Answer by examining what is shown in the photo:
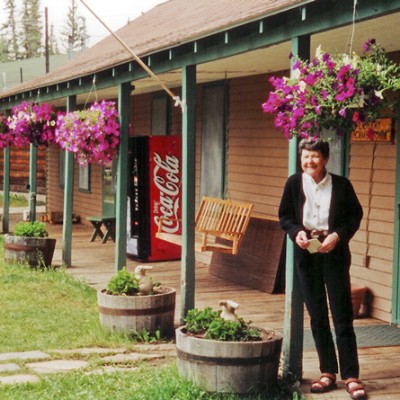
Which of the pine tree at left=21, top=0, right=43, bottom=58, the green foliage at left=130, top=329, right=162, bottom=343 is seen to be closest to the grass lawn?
the green foliage at left=130, top=329, right=162, bottom=343

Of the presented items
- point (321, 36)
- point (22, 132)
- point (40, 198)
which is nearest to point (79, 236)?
point (22, 132)

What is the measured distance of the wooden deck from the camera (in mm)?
6375

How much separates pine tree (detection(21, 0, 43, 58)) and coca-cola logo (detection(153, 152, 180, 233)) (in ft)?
267

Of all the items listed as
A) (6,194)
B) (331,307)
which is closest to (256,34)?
(331,307)

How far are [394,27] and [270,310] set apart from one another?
11.8 feet

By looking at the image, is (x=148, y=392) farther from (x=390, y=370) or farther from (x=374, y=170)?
(x=374, y=170)

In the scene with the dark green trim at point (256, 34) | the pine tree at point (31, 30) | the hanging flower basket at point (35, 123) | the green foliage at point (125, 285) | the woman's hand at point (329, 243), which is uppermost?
the pine tree at point (31, 30)

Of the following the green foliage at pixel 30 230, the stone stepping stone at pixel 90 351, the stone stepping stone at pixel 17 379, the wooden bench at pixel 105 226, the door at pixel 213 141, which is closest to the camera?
the stone stepping stone at pixel 17 379

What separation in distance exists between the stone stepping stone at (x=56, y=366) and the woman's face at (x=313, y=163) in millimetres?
2526

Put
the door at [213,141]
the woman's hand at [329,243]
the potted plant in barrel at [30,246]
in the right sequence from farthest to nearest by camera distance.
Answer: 1. the door at [213,141]
2. the potted plant in barrel at [30,246]
3. the woman's hand at [329,243]

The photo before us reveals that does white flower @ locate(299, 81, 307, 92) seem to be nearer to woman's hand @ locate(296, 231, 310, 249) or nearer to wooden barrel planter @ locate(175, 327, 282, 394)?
woman's hand @ locate(296, 231, 310, 249)

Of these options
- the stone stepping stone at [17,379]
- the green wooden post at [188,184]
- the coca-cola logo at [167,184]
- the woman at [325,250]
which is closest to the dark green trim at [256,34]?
the green wooden post at [188,184]

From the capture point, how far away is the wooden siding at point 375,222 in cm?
893

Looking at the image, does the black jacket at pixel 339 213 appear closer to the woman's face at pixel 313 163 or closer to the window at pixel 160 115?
the woman's face at pixel 313 163
